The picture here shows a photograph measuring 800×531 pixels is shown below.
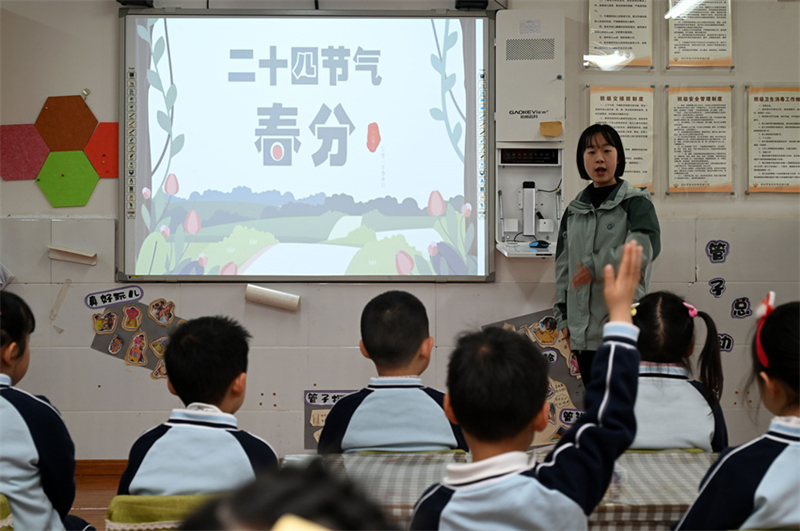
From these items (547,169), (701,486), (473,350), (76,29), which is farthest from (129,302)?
(701,486)

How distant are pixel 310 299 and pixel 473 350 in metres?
2.34

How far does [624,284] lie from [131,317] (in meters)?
2.92

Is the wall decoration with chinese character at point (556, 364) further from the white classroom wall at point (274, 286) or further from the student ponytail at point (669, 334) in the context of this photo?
the student ponytail at point (669, 334)

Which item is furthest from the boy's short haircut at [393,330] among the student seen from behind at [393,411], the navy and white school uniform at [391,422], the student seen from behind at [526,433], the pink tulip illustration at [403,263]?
the pink tulip illustration at [403,263]

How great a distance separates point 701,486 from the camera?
43.8 inches

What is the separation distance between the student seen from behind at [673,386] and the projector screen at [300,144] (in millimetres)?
1561

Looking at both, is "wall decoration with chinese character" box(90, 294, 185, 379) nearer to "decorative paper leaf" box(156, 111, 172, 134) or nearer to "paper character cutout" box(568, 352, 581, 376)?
"decorative paper leaf" box(156, 111, 172, 134)

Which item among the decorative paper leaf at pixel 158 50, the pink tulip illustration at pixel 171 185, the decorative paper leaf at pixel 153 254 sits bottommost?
the decorative paper leaf at pixel 153 254

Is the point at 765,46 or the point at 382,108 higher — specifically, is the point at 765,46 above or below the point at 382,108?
above

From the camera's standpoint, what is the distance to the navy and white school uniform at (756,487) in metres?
1.03

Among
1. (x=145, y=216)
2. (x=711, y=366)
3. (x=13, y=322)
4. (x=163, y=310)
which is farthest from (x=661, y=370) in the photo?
(x=145, y=216)

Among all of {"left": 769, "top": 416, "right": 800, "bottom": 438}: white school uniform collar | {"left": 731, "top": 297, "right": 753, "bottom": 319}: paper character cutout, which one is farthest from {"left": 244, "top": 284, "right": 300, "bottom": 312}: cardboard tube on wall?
{"left": 769, "top": 416, "right": 800, "bottom": 438}: white school uniform collar

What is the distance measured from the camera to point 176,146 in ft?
11.1

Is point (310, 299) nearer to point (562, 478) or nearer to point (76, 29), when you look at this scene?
point (76, 29)
